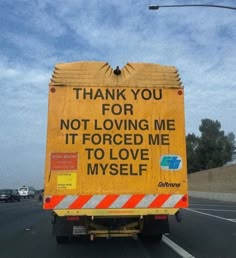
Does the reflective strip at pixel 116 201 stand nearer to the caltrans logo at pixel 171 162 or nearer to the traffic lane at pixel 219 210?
the caltrans logo at pixel 171 162

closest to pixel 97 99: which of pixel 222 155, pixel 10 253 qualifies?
pixel 10 253

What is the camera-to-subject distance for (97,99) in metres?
10.4

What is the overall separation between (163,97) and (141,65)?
876 millimetres

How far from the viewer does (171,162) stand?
1023 centimetres

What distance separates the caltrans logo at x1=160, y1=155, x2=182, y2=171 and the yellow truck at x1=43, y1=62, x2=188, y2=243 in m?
0.02

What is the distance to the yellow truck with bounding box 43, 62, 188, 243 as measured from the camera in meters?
10.0

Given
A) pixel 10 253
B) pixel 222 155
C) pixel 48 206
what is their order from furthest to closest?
pixel 222 155, pixel 10 253, pixel 48 206

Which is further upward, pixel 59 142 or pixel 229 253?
pixel 59 142

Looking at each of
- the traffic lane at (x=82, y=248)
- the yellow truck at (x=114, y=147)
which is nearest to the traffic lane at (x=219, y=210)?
the traffic lane at (x=82, y=248)

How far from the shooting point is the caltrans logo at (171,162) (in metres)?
10.2

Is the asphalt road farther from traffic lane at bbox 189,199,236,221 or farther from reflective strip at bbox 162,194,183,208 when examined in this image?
traffic lane at bbox 189,199,236,221

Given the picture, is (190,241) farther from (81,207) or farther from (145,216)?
(81,207)

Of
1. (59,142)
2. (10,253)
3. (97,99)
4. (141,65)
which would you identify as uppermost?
(141,65)

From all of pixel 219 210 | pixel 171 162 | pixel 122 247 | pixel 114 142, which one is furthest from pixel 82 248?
pixel 219 210
